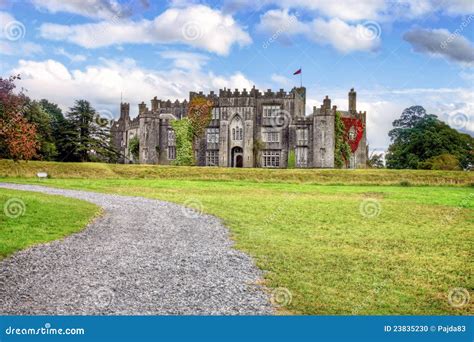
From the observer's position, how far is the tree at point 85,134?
61.5 metres

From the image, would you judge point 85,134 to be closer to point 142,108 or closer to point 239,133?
point 142,108

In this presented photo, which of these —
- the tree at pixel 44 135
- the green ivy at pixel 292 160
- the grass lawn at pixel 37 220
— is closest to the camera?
the grass lawn at pixel 37 220

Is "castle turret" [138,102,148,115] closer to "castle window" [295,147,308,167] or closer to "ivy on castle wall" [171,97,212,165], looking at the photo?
"ivy on castle wall" [171,97,212,165]

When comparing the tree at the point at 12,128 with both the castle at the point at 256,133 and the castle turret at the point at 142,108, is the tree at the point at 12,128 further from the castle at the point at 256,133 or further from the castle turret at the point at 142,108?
the castle turret at the point at 142,108

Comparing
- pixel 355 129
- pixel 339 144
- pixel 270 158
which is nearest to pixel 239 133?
pixel 270 158

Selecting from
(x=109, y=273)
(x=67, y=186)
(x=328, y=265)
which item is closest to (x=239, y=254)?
(x=328, y=265)

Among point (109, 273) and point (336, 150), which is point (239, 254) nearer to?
point (109, 273)

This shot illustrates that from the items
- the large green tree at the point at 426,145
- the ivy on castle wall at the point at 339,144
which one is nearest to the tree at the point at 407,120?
the large green tree at the point at 426,145

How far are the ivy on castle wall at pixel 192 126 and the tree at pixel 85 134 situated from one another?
8233 mm

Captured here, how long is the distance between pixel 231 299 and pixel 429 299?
4.14 m

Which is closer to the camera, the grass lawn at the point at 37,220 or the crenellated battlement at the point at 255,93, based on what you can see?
the grass lawn at the point at 37,220

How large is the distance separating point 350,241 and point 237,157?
50.2 meters

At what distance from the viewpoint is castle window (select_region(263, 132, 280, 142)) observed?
66.2 m

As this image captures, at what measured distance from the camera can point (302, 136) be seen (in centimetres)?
6569
